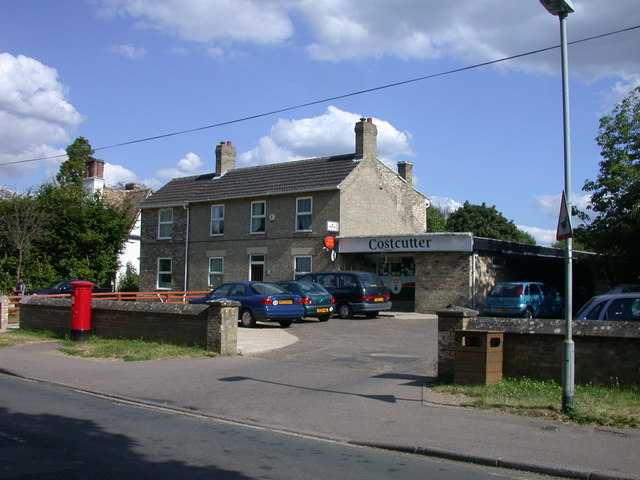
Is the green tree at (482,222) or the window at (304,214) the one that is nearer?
the window at (304,214)

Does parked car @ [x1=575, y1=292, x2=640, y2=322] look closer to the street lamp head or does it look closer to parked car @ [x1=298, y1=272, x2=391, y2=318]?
the street lamp head

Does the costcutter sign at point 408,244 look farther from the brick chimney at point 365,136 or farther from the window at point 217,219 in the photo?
the window at point 217,219

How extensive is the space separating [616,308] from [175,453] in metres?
7.99

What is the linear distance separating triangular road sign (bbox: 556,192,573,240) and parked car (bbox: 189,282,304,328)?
1203 cm

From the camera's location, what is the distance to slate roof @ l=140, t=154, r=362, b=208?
31.0 m

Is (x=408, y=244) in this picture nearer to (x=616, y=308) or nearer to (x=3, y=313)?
(x=3, y=313)

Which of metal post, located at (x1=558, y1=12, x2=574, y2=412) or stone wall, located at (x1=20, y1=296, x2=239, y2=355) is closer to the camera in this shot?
→ metal post, located at (x1=558, y1=12, x2=574, y2=412)

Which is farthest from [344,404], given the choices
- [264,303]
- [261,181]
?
[261,181]

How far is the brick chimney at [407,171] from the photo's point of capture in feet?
116

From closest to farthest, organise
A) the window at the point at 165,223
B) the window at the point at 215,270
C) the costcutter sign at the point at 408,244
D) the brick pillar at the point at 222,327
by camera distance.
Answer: the brick pillar at the point at 222,327
the costcutter sign at the point at 408,244
the window at the point at 215,270
the window at the point at 165,223

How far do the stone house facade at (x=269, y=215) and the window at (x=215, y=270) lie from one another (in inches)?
2.1

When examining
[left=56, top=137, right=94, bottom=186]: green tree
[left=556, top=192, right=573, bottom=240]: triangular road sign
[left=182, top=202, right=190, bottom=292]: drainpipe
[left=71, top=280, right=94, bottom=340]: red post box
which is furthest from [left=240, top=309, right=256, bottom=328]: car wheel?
[left=56, top=137, right=94, bottom=186]: green tree

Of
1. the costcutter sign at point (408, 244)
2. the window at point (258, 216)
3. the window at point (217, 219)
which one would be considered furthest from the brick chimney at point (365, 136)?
the window at point (217, 219)

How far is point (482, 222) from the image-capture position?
58.4m
